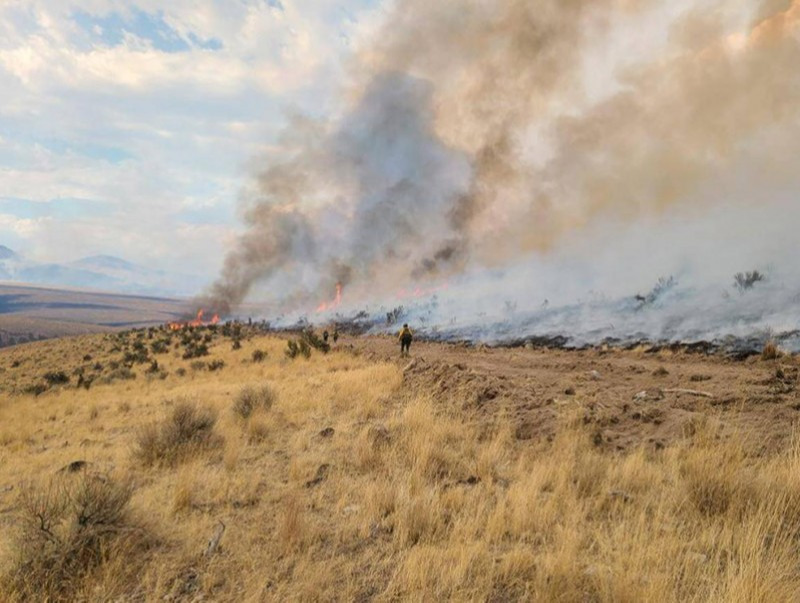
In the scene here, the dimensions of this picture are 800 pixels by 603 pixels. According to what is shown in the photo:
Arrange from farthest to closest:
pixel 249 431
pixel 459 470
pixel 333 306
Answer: pixel 333 306, pixel 249 431, pixel 459 470

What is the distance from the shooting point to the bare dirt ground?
700 centimetres

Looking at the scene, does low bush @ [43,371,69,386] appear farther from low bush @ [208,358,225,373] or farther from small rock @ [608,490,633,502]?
small rock @ [608,490,633,502]

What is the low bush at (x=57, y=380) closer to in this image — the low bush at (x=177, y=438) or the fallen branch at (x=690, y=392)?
the low bush at (x=177, y=438)

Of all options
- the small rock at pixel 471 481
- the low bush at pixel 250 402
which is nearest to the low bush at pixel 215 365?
the low bush at pixel 250 402

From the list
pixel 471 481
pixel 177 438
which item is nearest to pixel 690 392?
pixel 471 481

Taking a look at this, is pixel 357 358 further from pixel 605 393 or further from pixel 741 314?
pixel 741 314

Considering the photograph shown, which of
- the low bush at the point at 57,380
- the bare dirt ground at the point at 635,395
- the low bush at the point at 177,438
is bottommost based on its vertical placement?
the low bush at the point at 57,380

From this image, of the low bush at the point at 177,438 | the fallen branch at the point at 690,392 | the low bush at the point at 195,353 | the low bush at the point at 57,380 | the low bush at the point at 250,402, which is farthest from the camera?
the low bush at the point at 195,353

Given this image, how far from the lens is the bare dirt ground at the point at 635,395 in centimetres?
700

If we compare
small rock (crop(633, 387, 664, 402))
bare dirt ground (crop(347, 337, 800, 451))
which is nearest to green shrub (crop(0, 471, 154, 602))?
bare dirt ground (crop(347, 337, 800, 451))

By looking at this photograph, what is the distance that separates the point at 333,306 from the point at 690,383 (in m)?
62.2

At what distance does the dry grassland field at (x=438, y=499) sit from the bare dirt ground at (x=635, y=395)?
6cm

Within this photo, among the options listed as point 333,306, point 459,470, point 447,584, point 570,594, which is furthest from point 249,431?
point 333,306

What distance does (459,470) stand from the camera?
250 inches
